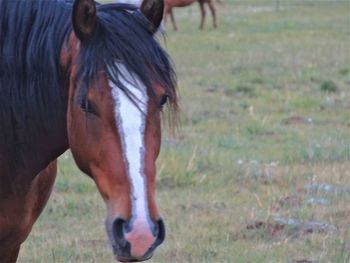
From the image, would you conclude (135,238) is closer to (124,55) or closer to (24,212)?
(124,55)

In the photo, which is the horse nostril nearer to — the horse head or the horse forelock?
the horse head

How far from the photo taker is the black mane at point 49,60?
11.0 feet

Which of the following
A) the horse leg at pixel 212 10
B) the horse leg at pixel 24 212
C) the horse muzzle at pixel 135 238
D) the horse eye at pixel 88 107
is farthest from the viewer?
the horse leg at pixel 212 10

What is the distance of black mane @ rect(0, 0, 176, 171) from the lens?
334 cm

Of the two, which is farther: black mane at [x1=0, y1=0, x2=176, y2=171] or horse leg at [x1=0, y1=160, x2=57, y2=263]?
horse leg at [x1=0, y1=160, x2=57, y2=263]

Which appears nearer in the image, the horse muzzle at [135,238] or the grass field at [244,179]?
the horse muzzle at [135,238]

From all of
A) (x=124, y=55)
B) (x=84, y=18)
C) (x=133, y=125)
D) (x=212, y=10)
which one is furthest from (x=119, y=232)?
(x=212, y=10)

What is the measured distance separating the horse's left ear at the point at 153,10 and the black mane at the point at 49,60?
34 millimetres

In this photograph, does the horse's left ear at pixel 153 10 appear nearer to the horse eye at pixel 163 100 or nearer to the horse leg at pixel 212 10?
the horse eye at pixel 163 100

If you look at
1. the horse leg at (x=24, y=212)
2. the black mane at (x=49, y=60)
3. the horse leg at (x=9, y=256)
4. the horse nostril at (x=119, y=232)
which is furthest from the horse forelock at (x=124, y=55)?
the horse leg at (x=9, y=256)

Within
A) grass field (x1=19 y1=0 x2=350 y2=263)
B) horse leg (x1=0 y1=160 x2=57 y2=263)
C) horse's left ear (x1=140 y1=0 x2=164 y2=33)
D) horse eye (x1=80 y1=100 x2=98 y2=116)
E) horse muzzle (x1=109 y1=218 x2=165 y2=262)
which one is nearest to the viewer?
horse muzzle (x1=109 y1=218 x2=165 y2=262)

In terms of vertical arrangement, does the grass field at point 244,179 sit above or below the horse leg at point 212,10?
above

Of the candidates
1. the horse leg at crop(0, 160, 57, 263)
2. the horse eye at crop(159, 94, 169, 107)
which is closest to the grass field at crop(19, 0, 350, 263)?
the horse leg at crop(0, 160, 57, 263)

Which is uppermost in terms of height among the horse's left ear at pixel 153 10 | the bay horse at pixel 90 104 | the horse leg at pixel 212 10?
the horse's left ear at pixel 153 10
